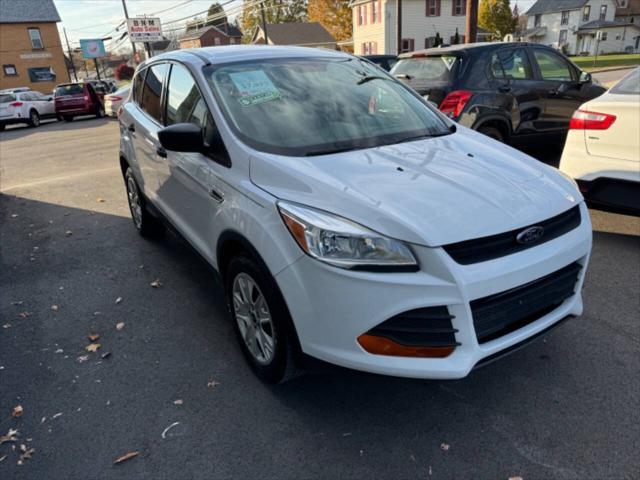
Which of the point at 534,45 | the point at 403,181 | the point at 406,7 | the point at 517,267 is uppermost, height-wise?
the point at 406,7

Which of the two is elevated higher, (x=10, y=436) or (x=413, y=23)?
(x=413, y=23)

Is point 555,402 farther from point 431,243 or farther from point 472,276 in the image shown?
point 431,243

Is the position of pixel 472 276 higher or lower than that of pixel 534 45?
lower

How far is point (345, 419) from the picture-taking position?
8.67 ft

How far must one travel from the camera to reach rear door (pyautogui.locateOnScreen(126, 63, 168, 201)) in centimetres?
416

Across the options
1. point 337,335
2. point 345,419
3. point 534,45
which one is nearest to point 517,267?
point 337,335

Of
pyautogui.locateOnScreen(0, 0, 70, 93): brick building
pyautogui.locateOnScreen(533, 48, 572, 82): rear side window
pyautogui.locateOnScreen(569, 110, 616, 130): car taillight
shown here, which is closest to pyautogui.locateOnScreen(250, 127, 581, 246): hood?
pyautogui.locateOnScreen(569, 110, 616, 130): car taillight

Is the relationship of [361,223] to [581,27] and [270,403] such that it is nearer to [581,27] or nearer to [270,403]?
[270,403]

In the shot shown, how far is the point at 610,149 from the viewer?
171 inches

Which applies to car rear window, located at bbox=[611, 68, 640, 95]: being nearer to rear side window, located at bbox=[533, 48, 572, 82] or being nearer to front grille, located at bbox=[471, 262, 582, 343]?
rear side window, located at bbox=[533, 48, 572, 82]

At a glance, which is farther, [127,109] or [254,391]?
[127,109]

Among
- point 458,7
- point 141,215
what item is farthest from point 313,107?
point 458,7

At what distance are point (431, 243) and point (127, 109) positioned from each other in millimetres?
4095

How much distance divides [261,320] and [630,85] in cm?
407
